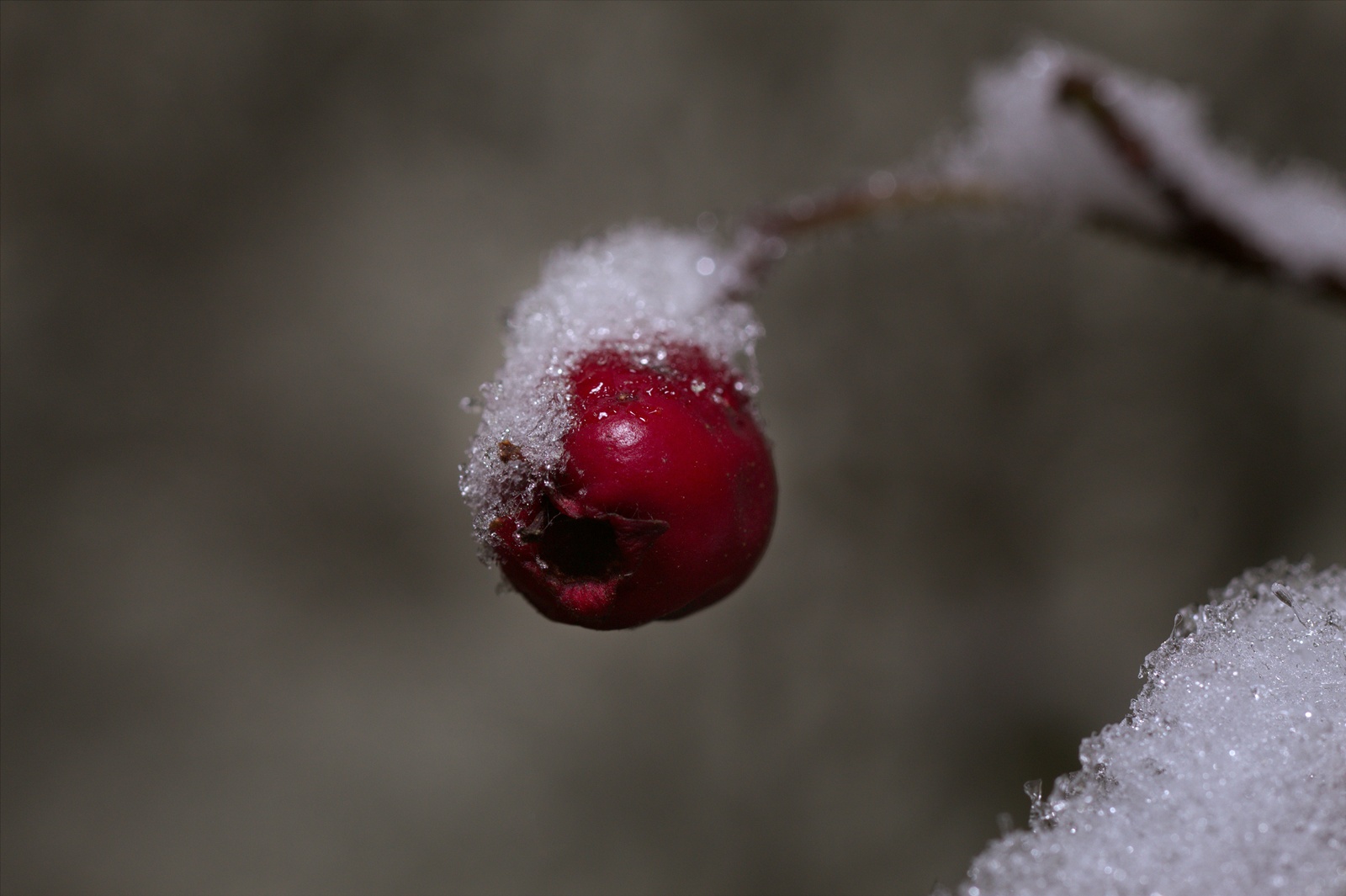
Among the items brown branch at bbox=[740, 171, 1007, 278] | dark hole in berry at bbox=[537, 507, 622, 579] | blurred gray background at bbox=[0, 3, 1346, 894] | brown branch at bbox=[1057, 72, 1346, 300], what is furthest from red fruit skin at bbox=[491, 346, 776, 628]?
blurred gray background at bbox=[0, 3, 1346, 894]

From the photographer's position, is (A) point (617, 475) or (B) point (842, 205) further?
(B) point (842, 205)

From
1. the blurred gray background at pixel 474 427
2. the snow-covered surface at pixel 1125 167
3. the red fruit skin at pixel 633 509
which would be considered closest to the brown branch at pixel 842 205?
the snow-covered surface at pixel 1125 167

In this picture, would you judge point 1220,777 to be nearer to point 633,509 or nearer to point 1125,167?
point 633,509

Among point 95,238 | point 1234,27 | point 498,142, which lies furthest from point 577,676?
point 1234,27

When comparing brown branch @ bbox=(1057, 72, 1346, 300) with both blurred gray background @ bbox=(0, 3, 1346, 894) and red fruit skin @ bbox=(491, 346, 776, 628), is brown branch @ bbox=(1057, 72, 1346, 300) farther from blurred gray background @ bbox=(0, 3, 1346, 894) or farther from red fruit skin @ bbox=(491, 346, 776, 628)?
blurred gray background @ bbox=(0, 3, 1346, 894)

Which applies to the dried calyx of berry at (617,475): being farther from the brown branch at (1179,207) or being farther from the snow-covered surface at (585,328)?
the brown branch at (1179,207)

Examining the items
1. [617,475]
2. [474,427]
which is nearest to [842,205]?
[617,475]
